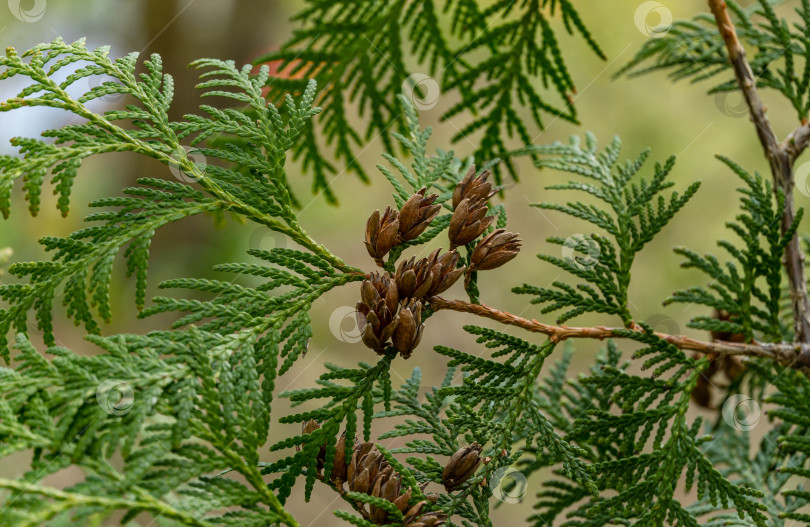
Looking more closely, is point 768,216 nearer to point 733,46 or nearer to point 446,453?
point 733,46

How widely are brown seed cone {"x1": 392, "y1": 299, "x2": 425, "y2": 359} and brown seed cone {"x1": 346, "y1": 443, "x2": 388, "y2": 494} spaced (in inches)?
3.0

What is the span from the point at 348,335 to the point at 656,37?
2.21 feet

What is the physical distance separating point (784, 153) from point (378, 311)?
534 mm

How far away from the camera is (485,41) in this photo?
3.12 ft

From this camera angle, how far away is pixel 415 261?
0.55 m
